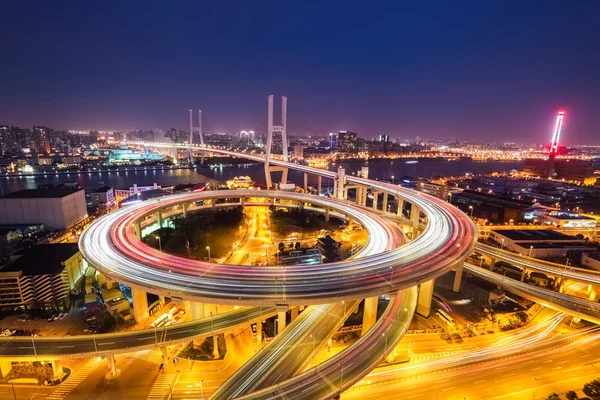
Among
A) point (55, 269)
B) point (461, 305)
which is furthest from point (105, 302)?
point (461, 305)

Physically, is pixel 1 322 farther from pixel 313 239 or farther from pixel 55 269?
pixel 313 239

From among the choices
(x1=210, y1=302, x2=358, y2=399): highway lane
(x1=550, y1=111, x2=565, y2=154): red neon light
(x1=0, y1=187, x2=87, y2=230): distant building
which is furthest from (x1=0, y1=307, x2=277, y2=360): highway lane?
(x1=550, y1=111, x2=565, y2=154): red neon light

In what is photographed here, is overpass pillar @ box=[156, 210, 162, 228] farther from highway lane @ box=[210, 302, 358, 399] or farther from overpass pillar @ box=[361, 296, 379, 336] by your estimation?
overpass pillar @ box=[361, 296, 379, 336]

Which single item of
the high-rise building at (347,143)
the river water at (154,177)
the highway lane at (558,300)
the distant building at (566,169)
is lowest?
the river water at (154,177)

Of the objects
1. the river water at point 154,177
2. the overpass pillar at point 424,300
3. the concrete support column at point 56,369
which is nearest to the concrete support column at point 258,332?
the concrete support column at point 56,369

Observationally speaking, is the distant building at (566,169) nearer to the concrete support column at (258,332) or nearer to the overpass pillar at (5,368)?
the concrete support column at (258,332)

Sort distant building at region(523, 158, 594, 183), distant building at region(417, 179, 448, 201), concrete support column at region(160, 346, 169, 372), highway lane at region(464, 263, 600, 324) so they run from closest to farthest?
concrete support column at region(160, 346, 169, 372) < highway lane at region(464, 263, 600, 324) < distant building at region(417, 179, 448, 201) < distant building at region(523, 158, 594, 183)

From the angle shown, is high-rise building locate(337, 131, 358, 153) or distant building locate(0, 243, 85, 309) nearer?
distant building locate(0, 243, 85, 309)
